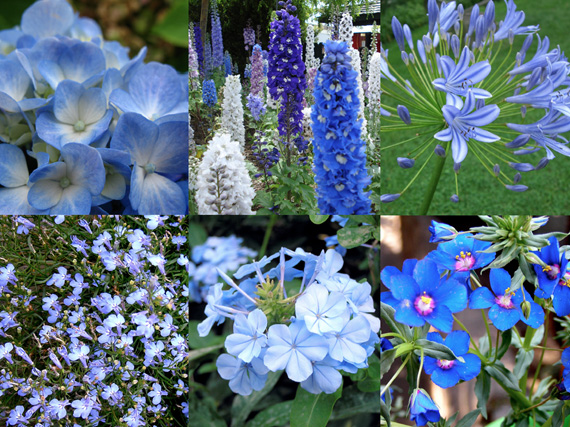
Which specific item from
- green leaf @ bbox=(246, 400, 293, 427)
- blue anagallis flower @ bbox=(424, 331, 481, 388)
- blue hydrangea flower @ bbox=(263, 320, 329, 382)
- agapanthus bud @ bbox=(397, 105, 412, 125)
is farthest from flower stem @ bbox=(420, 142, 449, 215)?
green leaf @ bbox=(246, 400, 293, 427)

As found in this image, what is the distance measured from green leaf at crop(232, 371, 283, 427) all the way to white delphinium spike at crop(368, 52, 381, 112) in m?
0.65

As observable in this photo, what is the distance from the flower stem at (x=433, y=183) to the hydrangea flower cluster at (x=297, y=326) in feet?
0.89

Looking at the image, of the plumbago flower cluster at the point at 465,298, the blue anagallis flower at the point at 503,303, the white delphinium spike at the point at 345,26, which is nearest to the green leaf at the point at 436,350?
the plumbago flower cluster at the point at 465,298

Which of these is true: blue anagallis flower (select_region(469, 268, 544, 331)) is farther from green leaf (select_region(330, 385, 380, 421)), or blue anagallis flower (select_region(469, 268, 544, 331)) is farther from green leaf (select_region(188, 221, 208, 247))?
green leaf (select_region(188, 221, 208, 247))

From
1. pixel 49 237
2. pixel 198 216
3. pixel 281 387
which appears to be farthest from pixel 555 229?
pixel 49 237

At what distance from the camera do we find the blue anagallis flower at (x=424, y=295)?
908mm

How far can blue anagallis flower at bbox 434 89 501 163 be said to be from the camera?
3.17 ft

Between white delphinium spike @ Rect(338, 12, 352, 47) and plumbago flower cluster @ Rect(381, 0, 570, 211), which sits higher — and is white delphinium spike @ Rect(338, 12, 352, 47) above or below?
above

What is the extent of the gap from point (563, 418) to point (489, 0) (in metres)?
0.92

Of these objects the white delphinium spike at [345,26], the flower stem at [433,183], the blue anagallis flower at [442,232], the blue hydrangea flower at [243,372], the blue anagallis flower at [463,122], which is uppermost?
the white delphinium spike at [345,26]

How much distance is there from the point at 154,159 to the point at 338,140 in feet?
1.35

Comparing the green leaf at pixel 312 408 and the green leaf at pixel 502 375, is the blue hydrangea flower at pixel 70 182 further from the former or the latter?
the green leaf at pixel 502 375

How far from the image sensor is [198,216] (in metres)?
1.14

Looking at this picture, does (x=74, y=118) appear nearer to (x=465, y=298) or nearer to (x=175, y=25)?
(x=175, y=25)
